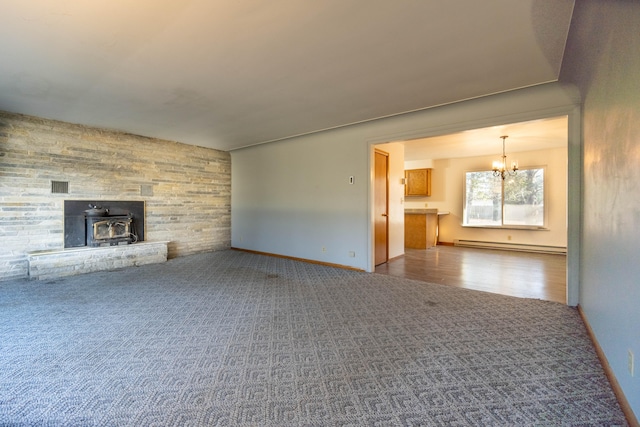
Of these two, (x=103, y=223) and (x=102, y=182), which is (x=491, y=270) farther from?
(x=102, y=182)

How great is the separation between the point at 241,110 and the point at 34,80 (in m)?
2.26

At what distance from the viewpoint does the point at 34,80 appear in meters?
3.11

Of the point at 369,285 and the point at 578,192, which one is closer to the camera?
the point at 578,192

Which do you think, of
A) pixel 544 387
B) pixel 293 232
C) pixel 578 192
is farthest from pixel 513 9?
pixel 293 232

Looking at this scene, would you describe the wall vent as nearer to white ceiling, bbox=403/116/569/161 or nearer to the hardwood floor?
the hardwood floor

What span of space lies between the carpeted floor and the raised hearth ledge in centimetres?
65

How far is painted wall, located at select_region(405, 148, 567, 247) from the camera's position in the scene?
6.53 meters

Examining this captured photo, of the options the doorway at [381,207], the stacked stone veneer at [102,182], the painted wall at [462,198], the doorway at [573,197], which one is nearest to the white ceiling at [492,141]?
the painted wall at [462,198]

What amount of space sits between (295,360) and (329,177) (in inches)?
144

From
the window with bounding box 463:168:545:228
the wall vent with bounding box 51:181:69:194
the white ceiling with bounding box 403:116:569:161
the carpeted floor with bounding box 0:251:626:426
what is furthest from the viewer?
the window with bounding box 463:168:545:228

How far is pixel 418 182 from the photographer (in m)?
8.48

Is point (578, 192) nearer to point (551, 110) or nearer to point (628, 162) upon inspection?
point (551, 110)

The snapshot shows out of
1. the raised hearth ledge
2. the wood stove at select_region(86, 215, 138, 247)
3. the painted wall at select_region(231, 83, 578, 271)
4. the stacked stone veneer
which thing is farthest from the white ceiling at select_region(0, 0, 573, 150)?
the raised hearth ledge

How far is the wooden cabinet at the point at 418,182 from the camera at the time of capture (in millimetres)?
8344
